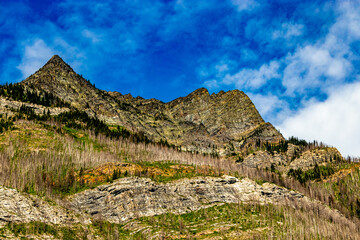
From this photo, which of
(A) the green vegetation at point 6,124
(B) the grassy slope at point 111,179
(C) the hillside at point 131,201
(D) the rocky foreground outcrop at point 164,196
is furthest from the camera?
(A) the green vegetation at point 6,124

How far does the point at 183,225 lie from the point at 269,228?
26052mm

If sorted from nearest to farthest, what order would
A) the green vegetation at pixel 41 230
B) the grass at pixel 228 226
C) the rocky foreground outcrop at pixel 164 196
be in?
the green vegetation at pixel 41 230 < the grass at pixel 228 226 < the rocky foreground outcrop at pixel 164 196

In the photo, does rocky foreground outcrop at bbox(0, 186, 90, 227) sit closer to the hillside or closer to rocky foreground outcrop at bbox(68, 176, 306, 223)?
the hillside

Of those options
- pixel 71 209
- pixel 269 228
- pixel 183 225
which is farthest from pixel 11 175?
pixel 269 228

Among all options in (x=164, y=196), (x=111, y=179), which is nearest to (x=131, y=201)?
(x=111, y=179)

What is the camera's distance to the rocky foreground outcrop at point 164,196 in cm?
9888

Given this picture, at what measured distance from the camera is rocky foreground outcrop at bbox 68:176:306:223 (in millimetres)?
98875

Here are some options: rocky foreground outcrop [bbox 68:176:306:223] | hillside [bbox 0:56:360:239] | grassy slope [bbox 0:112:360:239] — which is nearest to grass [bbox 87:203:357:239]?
grassy slope [bbox 0:112:360:239]

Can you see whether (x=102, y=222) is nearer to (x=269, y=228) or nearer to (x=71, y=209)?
(x=71, y=209)

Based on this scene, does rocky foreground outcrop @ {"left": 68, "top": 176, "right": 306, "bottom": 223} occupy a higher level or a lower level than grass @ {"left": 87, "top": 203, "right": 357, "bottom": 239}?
higher

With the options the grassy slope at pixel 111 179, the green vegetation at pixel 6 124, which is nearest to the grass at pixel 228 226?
the grassy slope at pixel 111 179

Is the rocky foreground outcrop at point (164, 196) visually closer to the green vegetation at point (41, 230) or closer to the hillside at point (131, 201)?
the hillside at point (131, 201)

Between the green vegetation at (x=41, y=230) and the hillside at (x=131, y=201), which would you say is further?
the hillside at (x=131, y=201)

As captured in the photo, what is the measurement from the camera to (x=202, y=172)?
137375mm
